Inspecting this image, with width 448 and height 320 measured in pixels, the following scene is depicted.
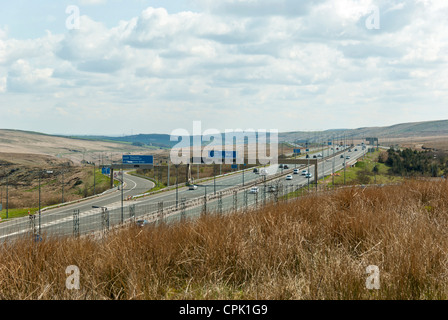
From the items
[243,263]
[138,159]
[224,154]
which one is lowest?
[138,159]

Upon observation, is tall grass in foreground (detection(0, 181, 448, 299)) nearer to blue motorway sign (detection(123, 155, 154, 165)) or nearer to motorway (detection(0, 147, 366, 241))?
motorway (detection(0, 147, 366, 241))

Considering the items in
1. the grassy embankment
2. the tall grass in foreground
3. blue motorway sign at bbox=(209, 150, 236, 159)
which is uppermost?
the tall grass in foreground

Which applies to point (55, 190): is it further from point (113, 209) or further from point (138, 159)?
point (113, 209)

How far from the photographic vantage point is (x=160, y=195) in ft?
232

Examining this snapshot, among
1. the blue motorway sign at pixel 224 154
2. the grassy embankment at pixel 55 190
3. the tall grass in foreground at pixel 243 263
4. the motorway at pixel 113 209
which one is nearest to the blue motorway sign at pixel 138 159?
the motorway at pixel 113 209

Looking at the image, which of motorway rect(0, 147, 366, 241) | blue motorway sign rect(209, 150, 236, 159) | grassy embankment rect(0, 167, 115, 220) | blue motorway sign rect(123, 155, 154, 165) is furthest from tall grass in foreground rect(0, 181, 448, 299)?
grassy embankment rect(0, 167, 115, 220)

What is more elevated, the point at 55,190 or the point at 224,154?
the point at 224,154

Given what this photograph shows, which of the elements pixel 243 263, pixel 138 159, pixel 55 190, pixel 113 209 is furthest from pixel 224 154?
pixel 243 263

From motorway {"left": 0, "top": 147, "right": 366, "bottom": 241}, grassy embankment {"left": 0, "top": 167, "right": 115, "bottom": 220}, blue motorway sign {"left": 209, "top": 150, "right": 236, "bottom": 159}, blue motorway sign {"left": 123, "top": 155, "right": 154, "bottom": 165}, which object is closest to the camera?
motorway {"left": 0, "top": 147, "right": 366, "bottom": 241}

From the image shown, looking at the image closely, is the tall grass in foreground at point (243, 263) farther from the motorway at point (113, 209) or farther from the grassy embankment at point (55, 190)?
the grassy embankment at point (55, 190)

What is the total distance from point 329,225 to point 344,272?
330cm

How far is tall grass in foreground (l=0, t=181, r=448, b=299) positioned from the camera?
6539 mm

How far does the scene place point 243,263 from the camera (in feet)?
25.8
